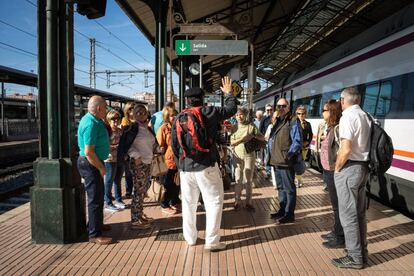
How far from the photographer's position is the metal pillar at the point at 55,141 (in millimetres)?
3973

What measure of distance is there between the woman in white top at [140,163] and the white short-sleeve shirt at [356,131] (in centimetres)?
247

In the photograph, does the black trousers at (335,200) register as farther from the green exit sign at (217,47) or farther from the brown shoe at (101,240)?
the green exit sign at (217,47)

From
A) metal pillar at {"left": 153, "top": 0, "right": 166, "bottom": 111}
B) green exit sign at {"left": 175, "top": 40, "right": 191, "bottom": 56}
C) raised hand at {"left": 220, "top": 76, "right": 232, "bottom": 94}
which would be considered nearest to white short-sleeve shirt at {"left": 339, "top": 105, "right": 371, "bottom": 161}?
raised hand at {"left": 220, "top": 76, "right": 232, "bottom": 94}

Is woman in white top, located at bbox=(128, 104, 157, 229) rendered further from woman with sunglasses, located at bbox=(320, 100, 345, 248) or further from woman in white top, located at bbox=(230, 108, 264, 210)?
woman with sunglasses, located at bbox=(320, 100, 345, 248)

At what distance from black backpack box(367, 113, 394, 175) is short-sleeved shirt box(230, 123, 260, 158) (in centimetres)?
211

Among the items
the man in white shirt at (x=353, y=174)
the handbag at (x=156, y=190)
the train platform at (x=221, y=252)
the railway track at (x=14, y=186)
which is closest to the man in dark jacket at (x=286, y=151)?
the train platform at (x=221, y=252)

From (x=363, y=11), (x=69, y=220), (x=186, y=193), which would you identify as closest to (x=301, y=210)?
(x=186, y=193)

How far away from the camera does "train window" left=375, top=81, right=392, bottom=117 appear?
571 centimetres

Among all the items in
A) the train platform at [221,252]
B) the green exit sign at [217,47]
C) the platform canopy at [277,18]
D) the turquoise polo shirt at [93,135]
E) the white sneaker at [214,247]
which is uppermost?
the platform canopy at [277,18]

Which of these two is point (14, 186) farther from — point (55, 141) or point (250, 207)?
point (250, 207)

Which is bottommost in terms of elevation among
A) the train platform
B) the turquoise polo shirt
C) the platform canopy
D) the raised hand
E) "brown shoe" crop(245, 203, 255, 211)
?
the train platform

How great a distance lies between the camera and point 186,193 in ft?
12.7

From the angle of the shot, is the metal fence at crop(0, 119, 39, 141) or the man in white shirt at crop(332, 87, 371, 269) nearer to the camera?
the man in white shirt at crop(332, 87, 371, 269)

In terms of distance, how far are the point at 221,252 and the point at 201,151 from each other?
3.73 feet
